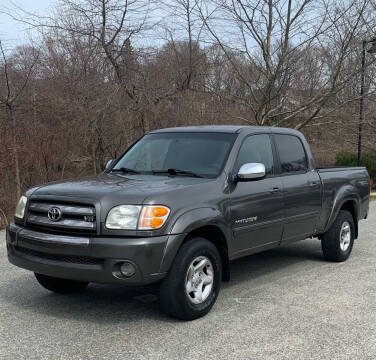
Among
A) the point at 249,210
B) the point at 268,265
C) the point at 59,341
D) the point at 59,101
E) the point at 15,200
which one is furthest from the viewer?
the point at 59,101

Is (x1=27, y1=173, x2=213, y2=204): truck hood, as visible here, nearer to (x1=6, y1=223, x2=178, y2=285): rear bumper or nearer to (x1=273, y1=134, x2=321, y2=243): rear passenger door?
(x1=6, y1=223, x2=178, y2=285): rear bumper

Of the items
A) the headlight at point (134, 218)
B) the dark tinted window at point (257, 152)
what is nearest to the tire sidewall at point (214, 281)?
the headlight at point (134, 218)

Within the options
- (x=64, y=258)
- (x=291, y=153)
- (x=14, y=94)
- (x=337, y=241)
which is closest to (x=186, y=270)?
(x=64, y=258)

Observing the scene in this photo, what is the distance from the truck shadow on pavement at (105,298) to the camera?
4914mm

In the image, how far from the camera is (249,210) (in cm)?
539

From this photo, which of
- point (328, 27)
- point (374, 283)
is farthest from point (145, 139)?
point (328, 27)

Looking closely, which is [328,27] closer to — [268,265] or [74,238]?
[268,265]

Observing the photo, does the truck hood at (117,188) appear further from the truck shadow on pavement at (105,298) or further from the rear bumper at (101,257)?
the truck shadow on pavement at (105,298)

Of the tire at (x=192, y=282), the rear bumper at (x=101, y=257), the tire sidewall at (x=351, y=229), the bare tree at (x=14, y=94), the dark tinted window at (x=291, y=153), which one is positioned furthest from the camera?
the bare tree at (x=14, y=94)

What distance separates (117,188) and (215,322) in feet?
4.99

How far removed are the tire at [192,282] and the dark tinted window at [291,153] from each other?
1.86m

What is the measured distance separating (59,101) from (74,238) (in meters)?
9.25

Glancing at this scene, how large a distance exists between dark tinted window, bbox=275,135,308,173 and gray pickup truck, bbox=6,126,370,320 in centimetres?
2

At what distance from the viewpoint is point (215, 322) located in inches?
185
